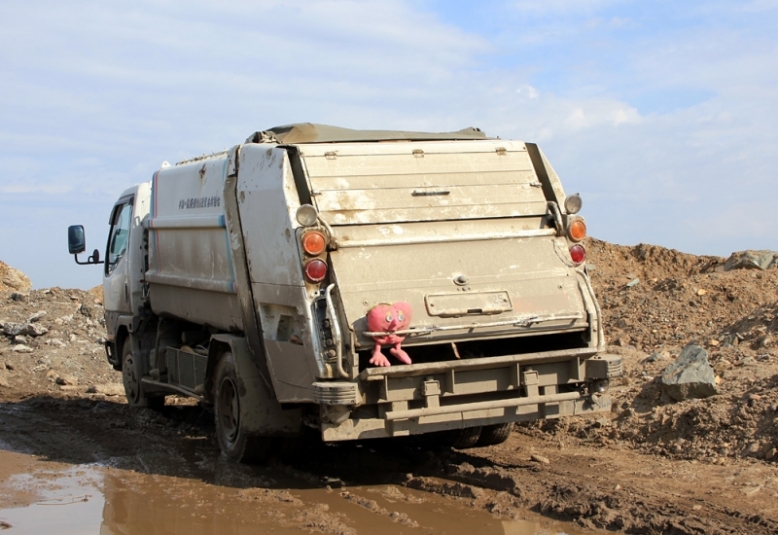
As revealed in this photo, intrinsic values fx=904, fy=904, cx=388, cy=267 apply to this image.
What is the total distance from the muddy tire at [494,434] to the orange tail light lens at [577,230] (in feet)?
5.90

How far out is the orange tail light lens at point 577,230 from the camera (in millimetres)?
6984

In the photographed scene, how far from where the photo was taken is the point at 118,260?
36.3 feet

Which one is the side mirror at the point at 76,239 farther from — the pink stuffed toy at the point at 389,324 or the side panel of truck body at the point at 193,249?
the pink stuffed toy at the point at 389,324

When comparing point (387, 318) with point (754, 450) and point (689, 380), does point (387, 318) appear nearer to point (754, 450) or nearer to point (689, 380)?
point (754, 450)

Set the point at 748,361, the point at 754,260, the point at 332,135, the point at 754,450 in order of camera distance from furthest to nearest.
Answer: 1. the point at 754,260
2. the point at 748,361
3. the point at 332,135
4. the point at 754,450

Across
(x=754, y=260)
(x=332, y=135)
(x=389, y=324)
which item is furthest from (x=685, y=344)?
(x=389, y=324)

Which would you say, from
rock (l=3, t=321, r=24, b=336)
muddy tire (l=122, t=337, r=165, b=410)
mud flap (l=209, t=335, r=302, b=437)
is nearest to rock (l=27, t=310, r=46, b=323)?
rock (l=3, t=321, r=24, b=336)

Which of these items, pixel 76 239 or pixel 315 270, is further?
pixel 76 239

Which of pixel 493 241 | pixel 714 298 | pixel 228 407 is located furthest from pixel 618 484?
pixel 714 298

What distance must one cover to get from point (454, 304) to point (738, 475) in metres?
2.45

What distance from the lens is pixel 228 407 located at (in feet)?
25.8

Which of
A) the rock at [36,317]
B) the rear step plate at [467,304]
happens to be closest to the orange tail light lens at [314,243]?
the rear step plate at [467,304]

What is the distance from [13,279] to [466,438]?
22603 mm

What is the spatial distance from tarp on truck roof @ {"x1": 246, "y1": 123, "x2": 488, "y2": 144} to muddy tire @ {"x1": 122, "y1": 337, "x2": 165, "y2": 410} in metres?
4.27
